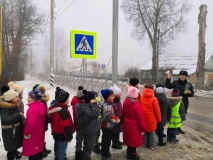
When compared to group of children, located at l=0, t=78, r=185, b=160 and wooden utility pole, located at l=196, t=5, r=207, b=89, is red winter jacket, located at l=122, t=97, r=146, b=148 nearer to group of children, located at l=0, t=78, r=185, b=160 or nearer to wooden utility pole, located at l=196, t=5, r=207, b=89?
group of children, located at l=0, t=78, r=185, b=160

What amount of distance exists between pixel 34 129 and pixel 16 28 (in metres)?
30.6

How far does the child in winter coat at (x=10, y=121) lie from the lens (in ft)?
13.3

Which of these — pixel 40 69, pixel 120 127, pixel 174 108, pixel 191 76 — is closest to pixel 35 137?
pixel 120 127

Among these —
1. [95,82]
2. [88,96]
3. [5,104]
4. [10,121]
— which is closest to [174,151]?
[88,96]

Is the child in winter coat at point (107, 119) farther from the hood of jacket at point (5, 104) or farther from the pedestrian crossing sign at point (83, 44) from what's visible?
the pedestrian crossing sign at point (83, 44)

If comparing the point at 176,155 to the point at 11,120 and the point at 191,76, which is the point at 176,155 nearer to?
the point at 11,120

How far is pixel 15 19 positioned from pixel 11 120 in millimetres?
30633

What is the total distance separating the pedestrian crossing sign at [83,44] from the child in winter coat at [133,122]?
2.50 metres

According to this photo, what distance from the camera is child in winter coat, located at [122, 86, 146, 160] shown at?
466 centimetres

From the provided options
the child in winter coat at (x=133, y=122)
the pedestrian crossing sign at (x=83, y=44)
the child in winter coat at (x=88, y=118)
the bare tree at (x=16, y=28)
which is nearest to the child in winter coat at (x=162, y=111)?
the child in winter coat at (x=133, y=122)

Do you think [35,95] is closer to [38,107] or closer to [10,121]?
[38,107]

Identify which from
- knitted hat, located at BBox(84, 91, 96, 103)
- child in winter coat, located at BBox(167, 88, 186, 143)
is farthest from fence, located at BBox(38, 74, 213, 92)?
knitted hat, located at BBox(84, 91, 96, 103)

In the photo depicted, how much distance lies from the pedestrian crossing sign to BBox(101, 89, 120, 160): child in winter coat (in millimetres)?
2398

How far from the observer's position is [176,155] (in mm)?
5070
